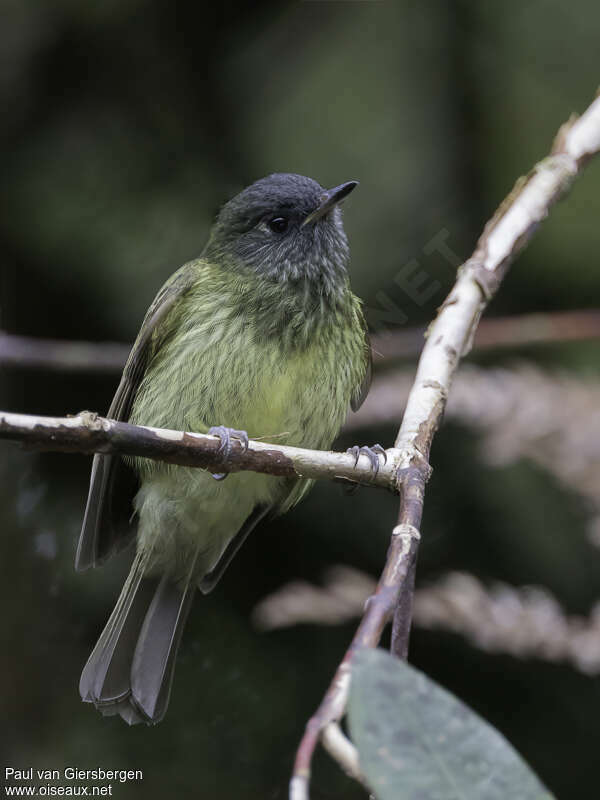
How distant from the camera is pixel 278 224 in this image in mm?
2613

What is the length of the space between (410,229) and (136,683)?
67.1 inches

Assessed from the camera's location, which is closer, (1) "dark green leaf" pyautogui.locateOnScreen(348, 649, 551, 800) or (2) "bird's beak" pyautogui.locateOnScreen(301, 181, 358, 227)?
(1) "dark green leaf" pyautogui.locateOnScreen(348, 649, 551, 800)

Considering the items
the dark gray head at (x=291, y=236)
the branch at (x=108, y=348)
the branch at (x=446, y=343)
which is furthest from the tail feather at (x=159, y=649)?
the branch at (x=446, y=343)

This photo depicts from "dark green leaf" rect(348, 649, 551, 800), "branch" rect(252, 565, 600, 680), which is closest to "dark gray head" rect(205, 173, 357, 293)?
"branch" rect(252, 565, 600, 680)

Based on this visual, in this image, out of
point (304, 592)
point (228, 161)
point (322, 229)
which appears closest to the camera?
point (304, 592)

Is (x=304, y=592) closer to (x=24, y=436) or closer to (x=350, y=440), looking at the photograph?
(x=350, y=440)

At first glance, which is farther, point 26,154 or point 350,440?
point 26,154

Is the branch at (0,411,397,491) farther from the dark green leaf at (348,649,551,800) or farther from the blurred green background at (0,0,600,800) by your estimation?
the blurred green background at (0,0,600,800)

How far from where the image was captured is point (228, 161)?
3.44 meters

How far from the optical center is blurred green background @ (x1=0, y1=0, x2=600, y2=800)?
2.92 meters

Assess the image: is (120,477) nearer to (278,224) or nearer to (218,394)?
(218,394)

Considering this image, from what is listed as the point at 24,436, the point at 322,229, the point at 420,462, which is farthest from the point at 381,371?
the point at 24,436

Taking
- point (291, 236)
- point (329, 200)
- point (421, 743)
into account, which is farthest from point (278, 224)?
point (421, 743)

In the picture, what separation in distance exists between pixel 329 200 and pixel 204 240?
823mm
